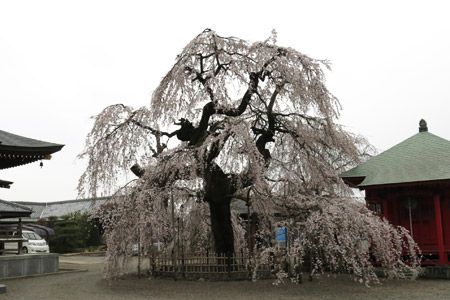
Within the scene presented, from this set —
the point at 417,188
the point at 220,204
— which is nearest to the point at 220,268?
the point at 220,204

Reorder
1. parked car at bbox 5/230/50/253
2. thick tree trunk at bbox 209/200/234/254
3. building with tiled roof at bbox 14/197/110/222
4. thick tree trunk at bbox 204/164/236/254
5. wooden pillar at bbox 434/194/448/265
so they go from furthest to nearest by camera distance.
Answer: building with tiled roof at bbox 14/197/110/222 → parked car at bbox 5/230/50/253 → thick tree trunk at bbox 209/200/234/254 → thick tree trunk at bbox 204/164/236/254 → wooden pillar at bbox 434/194/448/265

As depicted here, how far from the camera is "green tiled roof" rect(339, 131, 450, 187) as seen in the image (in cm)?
1242

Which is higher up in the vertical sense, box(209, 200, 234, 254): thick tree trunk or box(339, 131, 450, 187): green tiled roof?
box(339, 131, 450, 187): green tiled roof

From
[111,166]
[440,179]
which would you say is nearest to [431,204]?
[440,179]

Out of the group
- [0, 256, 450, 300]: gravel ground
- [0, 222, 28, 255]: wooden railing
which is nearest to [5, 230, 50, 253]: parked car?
[0, 222, 28, 255]: wooden railing

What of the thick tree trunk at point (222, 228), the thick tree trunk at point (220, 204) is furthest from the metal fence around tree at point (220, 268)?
the thick tree trunk at point (220, 204)

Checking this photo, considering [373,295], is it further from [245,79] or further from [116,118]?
[116,118]

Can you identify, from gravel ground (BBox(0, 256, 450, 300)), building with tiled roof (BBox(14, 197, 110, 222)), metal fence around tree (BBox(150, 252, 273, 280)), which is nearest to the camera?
gravel ground (BBox(0, 256, 450, 300))

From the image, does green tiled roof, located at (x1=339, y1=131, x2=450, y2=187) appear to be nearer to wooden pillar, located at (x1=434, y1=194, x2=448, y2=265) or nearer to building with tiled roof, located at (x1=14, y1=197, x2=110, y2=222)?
wooden pillar, located at (x1=434, y1=194, x2=448, y2=265)

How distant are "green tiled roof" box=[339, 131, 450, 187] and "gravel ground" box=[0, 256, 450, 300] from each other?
2769 mm

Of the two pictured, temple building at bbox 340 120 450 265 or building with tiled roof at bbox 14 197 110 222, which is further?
building with tiled roof at bbox 14 197 110 222

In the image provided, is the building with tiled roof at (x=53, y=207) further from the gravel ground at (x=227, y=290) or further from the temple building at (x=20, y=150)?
the gravel ground at (x=227, y=290)

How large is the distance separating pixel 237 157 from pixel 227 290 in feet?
10.9

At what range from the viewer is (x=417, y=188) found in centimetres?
1280
